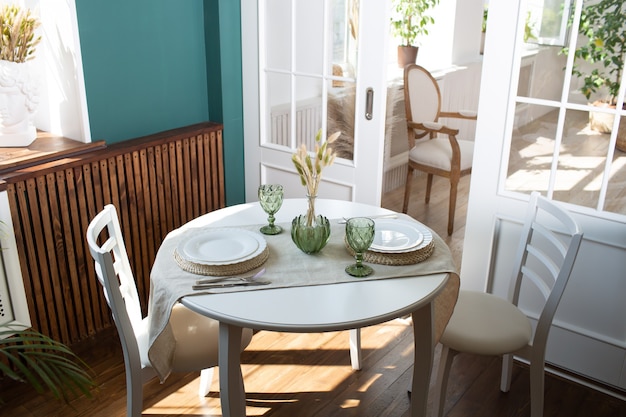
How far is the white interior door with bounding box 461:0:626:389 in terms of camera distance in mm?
2334

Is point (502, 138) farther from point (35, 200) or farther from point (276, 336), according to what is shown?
point (35, 200)

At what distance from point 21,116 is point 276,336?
4.76 ft

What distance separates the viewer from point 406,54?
14.9 feet

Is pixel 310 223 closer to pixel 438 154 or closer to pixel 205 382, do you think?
pixel 205 382

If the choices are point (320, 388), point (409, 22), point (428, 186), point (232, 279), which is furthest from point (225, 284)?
point (409, 22)

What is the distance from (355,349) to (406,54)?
106 inches

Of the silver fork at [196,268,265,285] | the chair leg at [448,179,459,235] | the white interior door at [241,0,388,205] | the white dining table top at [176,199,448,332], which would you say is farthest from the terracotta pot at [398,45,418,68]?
the silver fork at [196,268,265,285]

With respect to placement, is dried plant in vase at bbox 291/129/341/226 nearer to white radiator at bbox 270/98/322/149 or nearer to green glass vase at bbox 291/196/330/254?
green glass vase at bbox 291/196/330/254

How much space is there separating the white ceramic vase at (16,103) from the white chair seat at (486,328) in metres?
1.87

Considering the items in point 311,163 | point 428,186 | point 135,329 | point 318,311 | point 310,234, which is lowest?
point 428,186

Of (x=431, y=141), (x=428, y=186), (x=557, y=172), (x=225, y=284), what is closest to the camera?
(x=225, y=284)

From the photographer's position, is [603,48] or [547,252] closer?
[603,48]

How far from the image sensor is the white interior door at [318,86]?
2.79 m

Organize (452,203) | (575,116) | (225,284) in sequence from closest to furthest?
(225,284), (575,116), (452,203)
